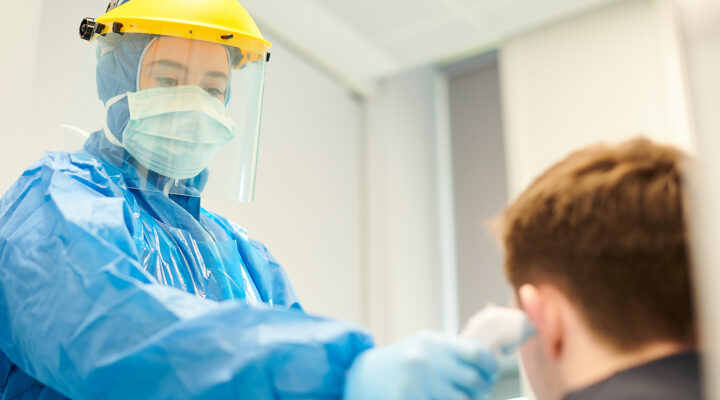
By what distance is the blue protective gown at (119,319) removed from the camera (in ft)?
2.55

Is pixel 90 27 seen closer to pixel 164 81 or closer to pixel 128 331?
pixel 164 81

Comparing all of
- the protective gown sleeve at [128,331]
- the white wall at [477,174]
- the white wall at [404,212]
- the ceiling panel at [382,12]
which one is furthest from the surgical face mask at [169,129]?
the white wall at [477,174]

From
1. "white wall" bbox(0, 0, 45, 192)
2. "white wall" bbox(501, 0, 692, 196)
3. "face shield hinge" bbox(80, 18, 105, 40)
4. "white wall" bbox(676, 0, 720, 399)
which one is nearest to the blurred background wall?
"white wall" bbox(501, 0, 692, 196)

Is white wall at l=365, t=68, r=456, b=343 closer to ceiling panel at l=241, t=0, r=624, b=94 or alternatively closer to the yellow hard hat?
ceiling panel at l=241, t=0, r=624, b=94

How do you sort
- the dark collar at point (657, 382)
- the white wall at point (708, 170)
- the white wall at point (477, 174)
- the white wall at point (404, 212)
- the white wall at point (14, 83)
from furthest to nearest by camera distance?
the white wall at point (477, 174) → the white wall at point (404, 212) → the white wall at point (14, 83) → the dark collar at point (657, 382) → the white wall at point (708, 170)

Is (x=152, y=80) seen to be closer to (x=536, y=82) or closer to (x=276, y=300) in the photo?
(x=276, y=300)

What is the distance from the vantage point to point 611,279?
70 cm

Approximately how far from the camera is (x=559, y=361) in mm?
750

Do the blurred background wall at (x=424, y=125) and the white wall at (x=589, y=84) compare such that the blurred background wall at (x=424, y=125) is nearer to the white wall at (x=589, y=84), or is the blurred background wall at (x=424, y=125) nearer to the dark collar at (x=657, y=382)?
the white wall at (x=589, y=84)

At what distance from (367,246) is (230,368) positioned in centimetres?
259

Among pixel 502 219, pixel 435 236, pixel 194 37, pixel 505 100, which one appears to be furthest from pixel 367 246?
pixel 502 219

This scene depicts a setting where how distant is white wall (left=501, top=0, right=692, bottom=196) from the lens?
9.75 feet

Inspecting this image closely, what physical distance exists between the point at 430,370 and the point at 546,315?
15 cm

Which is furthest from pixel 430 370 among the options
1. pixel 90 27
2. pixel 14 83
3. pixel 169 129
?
pixel 14 83
